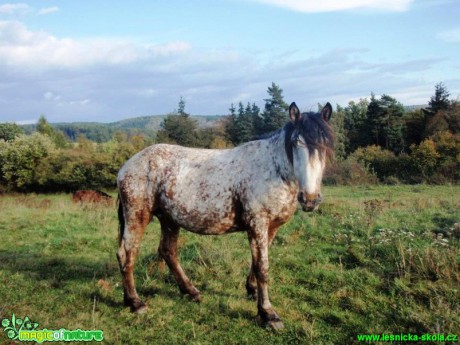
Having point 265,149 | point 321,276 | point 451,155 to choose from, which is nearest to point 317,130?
point 265,149

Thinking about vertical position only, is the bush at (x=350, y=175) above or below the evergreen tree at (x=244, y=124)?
below

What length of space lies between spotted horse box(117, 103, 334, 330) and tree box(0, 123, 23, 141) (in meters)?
55.5

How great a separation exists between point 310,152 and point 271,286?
2.53 metres

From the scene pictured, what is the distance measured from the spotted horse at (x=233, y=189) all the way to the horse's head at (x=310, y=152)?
0.01 m

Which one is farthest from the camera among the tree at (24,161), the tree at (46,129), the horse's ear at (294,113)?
the tree at (46,129)

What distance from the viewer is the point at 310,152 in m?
4.05

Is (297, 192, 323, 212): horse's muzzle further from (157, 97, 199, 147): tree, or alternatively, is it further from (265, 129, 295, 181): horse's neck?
(157, 97, 199, 147): tree

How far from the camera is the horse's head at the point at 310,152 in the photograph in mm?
3924

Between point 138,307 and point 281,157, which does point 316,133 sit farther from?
point 138,307

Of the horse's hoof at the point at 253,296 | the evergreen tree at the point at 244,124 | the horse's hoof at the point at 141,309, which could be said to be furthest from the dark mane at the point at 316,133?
the evergreen tree at the point at 244,124

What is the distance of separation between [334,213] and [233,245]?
3582mm

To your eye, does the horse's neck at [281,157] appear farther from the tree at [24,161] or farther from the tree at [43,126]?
the tree at [43,126]

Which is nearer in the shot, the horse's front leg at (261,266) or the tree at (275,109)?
Result: the horse's front leg at (261,266)

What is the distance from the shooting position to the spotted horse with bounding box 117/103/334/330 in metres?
4.14
